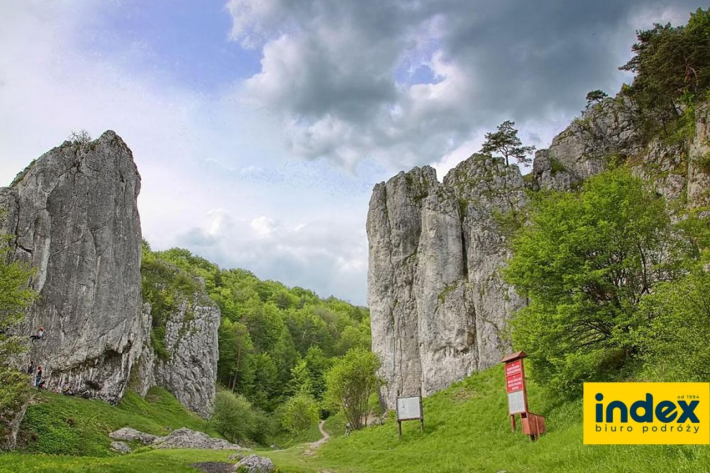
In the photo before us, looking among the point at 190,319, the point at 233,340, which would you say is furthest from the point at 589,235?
the point at 233,340

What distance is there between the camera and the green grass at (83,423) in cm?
3052

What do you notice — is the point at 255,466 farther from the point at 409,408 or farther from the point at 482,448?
the point at 409,408

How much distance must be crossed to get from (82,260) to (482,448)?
44858mm

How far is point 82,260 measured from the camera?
4941cm

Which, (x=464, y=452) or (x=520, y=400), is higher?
(x=520, y=400)

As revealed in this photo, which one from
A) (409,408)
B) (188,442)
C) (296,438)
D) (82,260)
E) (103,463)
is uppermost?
(82,260)

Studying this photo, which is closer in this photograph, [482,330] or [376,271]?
[482,330]

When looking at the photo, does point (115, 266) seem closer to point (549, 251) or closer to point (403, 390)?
point (403, 390)

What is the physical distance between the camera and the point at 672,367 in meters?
14.6

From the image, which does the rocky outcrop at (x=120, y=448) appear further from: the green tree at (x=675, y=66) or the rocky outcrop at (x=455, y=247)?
the green tree at (x=675, y=66)

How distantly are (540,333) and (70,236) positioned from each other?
4707cm

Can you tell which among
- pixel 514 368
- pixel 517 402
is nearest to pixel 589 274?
pixel 514 368

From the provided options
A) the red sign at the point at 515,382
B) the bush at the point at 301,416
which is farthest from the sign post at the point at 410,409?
the bush at the point at 301,416

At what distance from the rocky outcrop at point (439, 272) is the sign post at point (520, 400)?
75.2 feet
